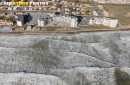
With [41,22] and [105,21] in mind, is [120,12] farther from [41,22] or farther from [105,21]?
[41,22]

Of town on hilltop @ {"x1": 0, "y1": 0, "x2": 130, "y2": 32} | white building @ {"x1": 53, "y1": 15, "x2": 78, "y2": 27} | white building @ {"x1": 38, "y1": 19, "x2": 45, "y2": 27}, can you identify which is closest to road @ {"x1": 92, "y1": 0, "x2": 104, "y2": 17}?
town on hilltop @ {"x1": 0, "y1": 0, "x2": 130, "y2": 32}

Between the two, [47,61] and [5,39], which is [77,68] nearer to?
[47,61]

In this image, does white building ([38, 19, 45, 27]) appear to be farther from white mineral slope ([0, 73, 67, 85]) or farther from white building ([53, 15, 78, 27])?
white mineral slope ([0, 73, 67, 85])

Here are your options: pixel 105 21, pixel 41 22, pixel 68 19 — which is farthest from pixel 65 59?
pixel 105 21

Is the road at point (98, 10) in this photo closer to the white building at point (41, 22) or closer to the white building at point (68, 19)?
the white building at point (68, 19)

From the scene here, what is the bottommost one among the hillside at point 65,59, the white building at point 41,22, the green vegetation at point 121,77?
the green vegetation at point 121,77

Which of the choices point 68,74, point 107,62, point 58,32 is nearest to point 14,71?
point 68,74

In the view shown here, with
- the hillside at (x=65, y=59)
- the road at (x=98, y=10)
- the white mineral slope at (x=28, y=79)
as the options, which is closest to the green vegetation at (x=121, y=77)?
the hillside at (x=65, y=59)
